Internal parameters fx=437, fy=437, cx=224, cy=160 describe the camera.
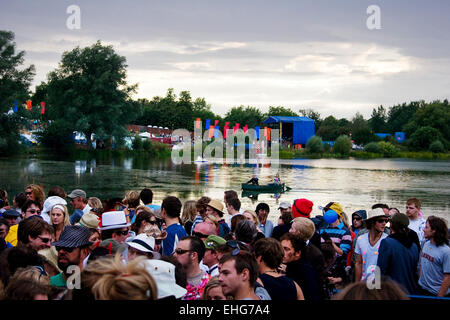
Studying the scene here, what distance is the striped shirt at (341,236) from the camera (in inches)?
239

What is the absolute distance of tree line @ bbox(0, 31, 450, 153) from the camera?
4234 cm

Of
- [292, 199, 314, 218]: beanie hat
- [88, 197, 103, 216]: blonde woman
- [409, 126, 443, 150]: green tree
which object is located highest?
[409, 126, 443, 150]: green tree

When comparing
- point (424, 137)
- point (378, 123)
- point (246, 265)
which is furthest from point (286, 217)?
point (378, 123)

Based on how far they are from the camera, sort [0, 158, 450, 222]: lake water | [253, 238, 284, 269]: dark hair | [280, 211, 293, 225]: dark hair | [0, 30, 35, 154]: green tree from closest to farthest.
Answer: [253, 238, 284, 269]: dark hair
[280, 211, 293, 225]: dark hair
[0, 158, 450, 222]: lake water
[0, 30, 35, 154]: green tree

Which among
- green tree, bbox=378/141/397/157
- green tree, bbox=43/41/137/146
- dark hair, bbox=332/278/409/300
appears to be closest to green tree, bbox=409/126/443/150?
green tree, bbox=378/141/397/157

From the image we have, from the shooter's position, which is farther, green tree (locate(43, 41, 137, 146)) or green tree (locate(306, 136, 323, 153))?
green tree (locate(306, 136, 323, 153))

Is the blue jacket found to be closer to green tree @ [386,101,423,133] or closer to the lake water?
the lake water

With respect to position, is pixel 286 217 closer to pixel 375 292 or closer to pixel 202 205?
pixel 202 205

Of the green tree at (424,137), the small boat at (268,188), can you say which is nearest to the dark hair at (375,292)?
the small boat at (268,188)

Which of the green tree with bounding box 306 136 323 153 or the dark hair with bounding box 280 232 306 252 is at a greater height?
the green tree with bounding box 306 136 323 153

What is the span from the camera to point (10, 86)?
4175 cm

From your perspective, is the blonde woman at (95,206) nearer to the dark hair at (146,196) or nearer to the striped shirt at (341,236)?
the dark hair at (146,196)

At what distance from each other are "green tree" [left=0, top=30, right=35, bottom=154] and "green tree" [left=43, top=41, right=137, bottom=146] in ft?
57.9
